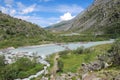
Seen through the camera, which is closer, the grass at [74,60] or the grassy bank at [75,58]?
the grassy bank at [75,58]

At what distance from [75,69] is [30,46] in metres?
95.9

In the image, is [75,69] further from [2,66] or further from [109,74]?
[2,66]

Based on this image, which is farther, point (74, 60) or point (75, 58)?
point (75, 58)

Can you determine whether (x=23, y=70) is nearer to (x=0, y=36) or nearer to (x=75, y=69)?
(x=75, y=69)

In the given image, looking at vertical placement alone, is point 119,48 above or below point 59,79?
above

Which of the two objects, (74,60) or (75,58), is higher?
(75,58)

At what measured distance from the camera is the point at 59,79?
86.6 m

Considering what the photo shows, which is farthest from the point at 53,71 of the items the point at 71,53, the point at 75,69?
the point at 71,53

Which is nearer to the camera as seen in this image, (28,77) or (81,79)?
(81,79)

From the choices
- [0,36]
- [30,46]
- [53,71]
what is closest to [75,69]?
[53,71]

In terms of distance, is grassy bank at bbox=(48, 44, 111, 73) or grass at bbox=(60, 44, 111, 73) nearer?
grassy bank at bbox=(48, 44, 111, 73)

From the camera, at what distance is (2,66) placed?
11175 cm

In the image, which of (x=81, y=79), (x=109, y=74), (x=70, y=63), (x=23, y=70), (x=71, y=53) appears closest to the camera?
(x=109, y=74)

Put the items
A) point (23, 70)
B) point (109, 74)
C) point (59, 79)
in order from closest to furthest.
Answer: point (109, 74) → point (59, 79) → point (23, 70)
